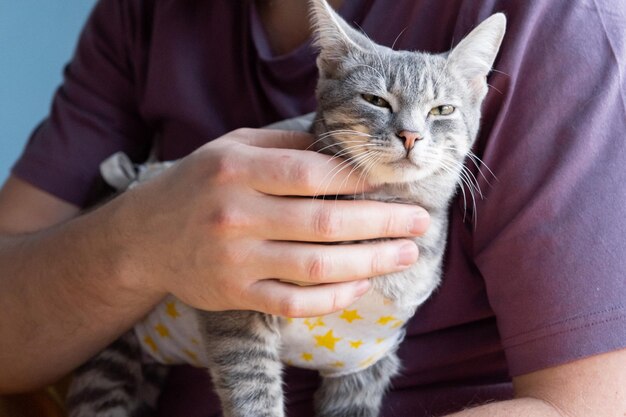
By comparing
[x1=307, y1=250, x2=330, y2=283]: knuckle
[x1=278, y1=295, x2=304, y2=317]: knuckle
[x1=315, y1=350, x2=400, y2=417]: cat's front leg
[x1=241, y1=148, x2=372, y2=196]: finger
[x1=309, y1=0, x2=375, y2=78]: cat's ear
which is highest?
[x1=309, y1=0, x2=375, y2=78]: cat's ear

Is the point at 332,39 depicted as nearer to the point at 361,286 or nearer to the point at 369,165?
the point at 369,165

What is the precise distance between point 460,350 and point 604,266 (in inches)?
13.1

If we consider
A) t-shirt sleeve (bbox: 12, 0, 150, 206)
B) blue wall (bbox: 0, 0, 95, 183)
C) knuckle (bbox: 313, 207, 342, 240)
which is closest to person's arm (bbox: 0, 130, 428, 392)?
knuckle (bbox: 313, 207, 342, 240)

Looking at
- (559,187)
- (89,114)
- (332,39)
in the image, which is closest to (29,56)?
(89,114)

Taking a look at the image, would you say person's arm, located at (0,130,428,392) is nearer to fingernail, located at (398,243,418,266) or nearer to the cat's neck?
fingernail, located at (398,243,418,266)

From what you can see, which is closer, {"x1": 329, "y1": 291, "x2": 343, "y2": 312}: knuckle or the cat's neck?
{"x1": 329, "y1": 291, "x2": 343, "y2": 312}: knuckle

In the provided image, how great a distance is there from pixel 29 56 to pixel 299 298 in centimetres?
195

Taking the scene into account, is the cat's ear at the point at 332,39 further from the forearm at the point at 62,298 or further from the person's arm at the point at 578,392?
the person's arm at the point at 578,392

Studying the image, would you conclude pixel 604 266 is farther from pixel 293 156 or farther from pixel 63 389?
pixel 63 389

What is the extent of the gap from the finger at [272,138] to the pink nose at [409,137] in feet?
0.51

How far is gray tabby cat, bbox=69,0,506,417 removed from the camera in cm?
106

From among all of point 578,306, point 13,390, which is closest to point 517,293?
point 578,306

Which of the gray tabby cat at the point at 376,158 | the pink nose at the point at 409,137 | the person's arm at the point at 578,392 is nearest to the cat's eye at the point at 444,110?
the gray tabby cat at the point at 376,158

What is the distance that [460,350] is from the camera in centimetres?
118
